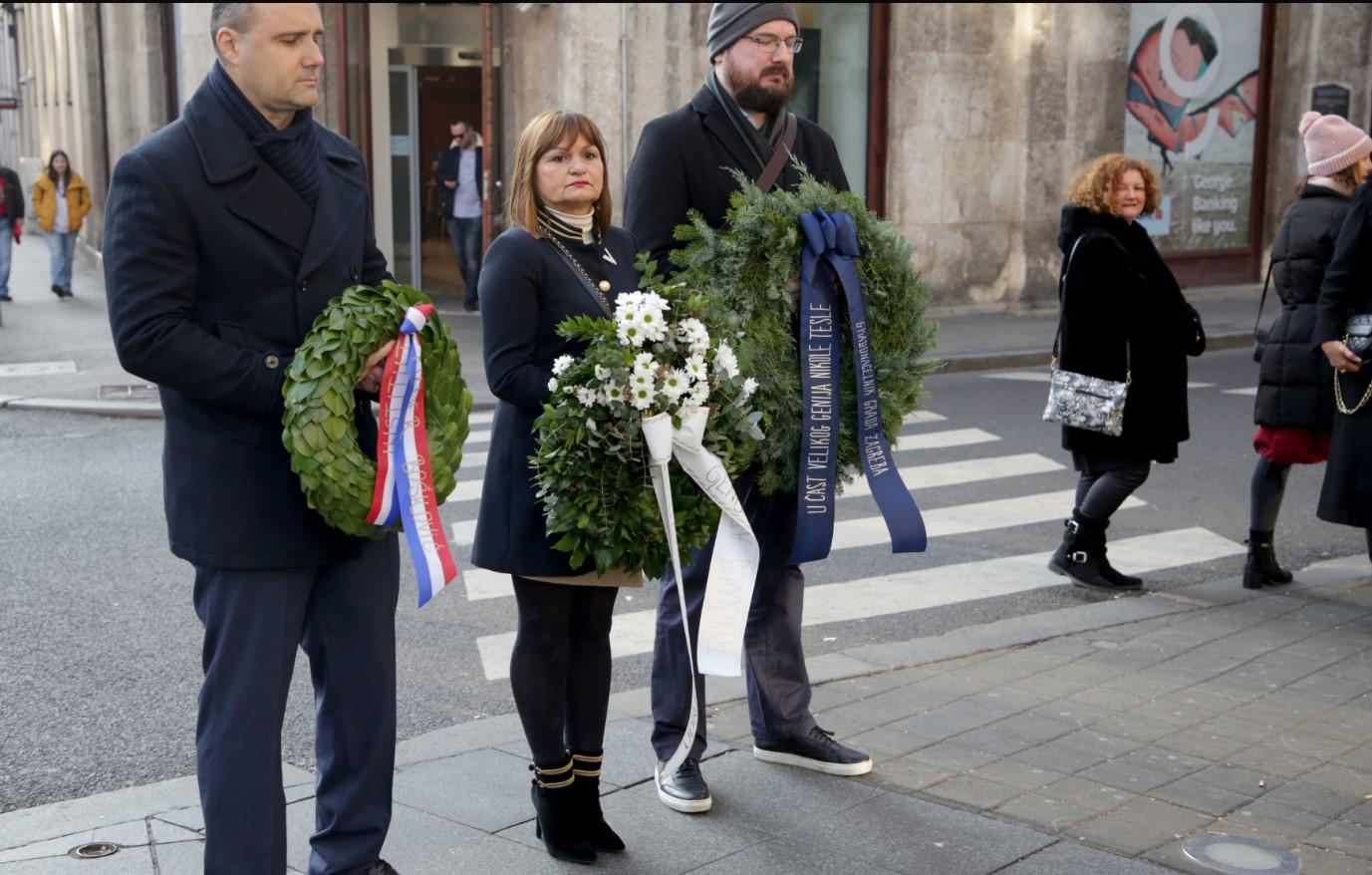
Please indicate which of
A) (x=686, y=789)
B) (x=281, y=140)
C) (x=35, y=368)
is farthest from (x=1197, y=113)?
(x=281, y=140)

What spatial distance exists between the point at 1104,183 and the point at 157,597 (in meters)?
4.53

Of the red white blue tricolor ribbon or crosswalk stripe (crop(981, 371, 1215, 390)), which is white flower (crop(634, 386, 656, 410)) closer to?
the red white blue tricolor ribbon

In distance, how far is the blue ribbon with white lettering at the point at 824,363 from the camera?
4.40m

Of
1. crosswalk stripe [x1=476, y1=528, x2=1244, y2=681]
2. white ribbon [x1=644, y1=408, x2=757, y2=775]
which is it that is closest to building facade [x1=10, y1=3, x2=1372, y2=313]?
crosswalk stripe [x1=476, y1=528, x2=1244, y2=681]

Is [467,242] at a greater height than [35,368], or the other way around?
[467,242]

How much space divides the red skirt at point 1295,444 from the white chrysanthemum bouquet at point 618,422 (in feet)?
13.8

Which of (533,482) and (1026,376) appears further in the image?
(1026,376)

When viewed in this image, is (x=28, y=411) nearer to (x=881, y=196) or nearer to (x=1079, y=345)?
(x=1079, y=345)

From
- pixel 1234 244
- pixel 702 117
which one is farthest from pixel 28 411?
pixel 1234 244

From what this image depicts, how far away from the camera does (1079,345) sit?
728cm

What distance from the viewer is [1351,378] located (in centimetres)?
667

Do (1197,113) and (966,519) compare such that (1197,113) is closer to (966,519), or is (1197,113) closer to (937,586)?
(966,519)

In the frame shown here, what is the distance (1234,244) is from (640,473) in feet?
67.5

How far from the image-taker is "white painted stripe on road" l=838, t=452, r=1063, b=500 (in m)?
10.1
